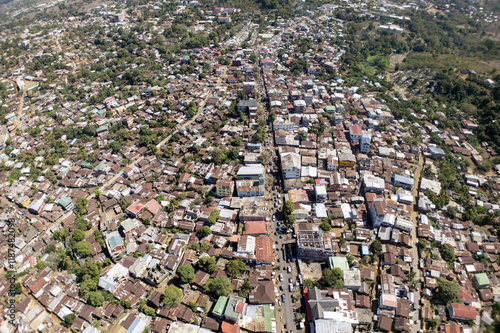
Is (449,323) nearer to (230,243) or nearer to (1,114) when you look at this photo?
(230,243)

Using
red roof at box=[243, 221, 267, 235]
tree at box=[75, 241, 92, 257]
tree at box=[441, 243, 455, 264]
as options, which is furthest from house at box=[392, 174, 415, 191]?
tree at box=[75, 241, 92, 257]

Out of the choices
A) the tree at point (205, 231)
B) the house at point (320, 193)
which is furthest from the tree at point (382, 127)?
the tree at point (205, 231)

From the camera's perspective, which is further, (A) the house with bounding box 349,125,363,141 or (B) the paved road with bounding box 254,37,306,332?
(A) the house with bounding box 349,125,363,141

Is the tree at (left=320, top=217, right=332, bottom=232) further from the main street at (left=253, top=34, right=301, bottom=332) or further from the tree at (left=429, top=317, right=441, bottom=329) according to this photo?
the tree at (left=429, top=317, right=441, bottom=329)

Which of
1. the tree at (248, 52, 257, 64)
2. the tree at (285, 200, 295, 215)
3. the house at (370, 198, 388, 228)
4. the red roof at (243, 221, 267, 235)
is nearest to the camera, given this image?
the red roof at (243, 221, 267, 235)

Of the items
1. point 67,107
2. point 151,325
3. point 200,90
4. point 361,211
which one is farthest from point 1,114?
point 361,211

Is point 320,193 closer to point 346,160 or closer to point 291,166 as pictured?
point 291,166
